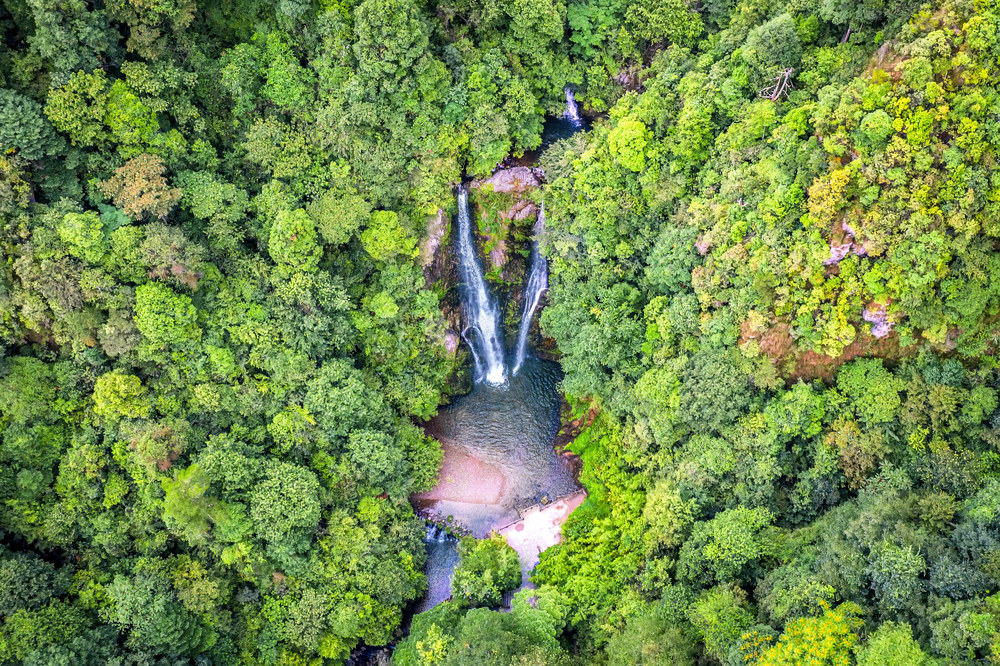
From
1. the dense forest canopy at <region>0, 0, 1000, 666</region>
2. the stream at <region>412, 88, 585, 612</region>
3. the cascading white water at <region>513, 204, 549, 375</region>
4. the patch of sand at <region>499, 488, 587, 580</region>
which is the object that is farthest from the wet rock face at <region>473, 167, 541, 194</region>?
the patch of sand at <region>499, 488, 587, 580</region>

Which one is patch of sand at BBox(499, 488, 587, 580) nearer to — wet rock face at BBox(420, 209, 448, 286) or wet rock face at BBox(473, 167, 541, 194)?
wet rock face at BBox(420, 209, 448, 286)

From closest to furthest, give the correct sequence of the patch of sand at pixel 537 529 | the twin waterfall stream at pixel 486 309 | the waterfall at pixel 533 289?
the patch of sand at pixel 537 529 → the twin waterfall stream at pixel 486 309 → the waterfall at pixel 533 289

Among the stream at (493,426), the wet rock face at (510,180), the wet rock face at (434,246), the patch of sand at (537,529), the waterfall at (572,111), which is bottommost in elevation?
the patch of sand at (537,529)

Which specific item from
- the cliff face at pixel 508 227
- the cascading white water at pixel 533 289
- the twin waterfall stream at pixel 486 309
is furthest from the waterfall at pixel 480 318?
the cascading white water at pixel 533 289

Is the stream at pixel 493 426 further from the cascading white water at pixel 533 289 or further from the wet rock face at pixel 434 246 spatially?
the wet rock face at pixel 434 246

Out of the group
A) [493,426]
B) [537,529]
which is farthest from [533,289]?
[537,529]

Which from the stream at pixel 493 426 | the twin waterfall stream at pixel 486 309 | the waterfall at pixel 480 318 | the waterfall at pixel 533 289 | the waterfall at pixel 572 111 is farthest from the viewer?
the waterfall at pixel 533 289

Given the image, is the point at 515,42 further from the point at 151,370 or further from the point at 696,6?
the point at 151,370
